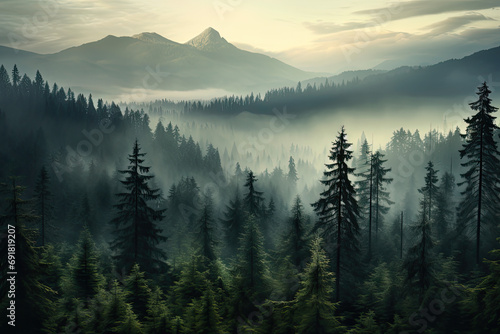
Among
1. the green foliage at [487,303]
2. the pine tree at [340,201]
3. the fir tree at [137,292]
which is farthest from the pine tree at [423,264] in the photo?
the fir tree at [137,292]

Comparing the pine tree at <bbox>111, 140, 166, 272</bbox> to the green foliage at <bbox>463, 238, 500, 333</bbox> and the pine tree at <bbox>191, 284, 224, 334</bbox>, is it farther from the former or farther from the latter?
the green foliage at <bbox>463, 238, 500, 333</bbox>

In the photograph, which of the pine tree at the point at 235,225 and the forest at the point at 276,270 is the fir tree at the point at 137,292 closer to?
the forest at the point at 276,270

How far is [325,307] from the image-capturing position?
1772cm

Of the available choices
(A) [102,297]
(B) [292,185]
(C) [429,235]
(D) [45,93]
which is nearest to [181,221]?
(A) [102,297]

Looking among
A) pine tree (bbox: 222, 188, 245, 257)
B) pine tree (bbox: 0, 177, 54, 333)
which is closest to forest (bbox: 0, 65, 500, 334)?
pine tree (bbox: 0, 177, 54, 333)

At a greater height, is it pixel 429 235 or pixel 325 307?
pixel 429 235

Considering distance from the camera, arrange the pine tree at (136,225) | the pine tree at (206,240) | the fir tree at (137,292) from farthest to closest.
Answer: the pine tree at (206,240)
the pine tree at (136,225)
the fir tree at (137,292)

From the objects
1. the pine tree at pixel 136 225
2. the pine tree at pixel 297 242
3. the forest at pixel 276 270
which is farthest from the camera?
the pine tree at pixel 297 242

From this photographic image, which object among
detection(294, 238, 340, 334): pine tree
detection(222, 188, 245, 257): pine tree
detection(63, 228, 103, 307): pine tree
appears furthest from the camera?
detection(222, 188, 245, 257): pine tree

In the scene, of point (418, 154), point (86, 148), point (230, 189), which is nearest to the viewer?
point (230, 189)

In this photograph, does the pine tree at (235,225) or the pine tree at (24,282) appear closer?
the pine tree at (24,282)

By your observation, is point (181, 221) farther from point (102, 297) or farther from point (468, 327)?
point (468, 327)

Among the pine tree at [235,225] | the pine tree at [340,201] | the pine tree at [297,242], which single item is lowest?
the pine tree at [235,225]

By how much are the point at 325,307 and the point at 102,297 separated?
12214 mm
